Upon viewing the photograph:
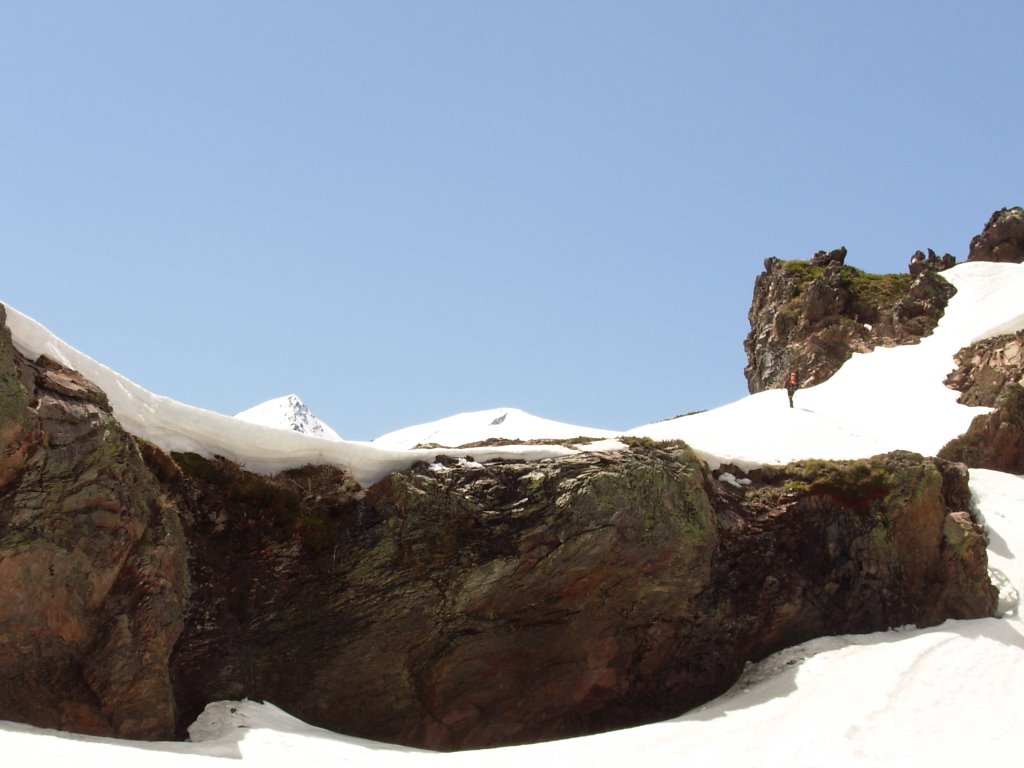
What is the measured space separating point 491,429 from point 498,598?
20309mm

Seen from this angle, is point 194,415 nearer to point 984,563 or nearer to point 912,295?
point 984,563

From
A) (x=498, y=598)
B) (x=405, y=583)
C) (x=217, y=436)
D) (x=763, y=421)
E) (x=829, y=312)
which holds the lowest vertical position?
(x=498, y=598)

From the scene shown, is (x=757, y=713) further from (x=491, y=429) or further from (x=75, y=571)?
(x=491, y=429)

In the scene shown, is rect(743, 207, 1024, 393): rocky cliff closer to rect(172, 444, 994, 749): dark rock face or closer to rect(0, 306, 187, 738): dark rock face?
rect(172, 444, 994, 749): dark rock face

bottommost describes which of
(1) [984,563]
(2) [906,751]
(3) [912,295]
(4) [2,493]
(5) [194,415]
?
(2) [906,751]

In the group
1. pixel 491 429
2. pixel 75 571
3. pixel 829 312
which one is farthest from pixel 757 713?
pixel 829 312

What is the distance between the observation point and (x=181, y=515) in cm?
1930

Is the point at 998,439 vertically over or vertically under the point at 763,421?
under

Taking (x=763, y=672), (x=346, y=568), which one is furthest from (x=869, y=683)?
(x=346, y=568)

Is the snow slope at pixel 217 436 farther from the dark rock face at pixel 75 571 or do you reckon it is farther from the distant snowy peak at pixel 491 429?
the distant snowy peak at pixel 491 429

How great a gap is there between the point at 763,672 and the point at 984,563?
Answer: 8.23 metres

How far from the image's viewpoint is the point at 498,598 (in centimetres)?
2116

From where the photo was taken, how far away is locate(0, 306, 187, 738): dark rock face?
15719 mm

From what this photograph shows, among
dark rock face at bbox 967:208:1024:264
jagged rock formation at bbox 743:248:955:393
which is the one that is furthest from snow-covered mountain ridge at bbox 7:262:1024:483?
dark rock face at bbox 967:208:1024:264
